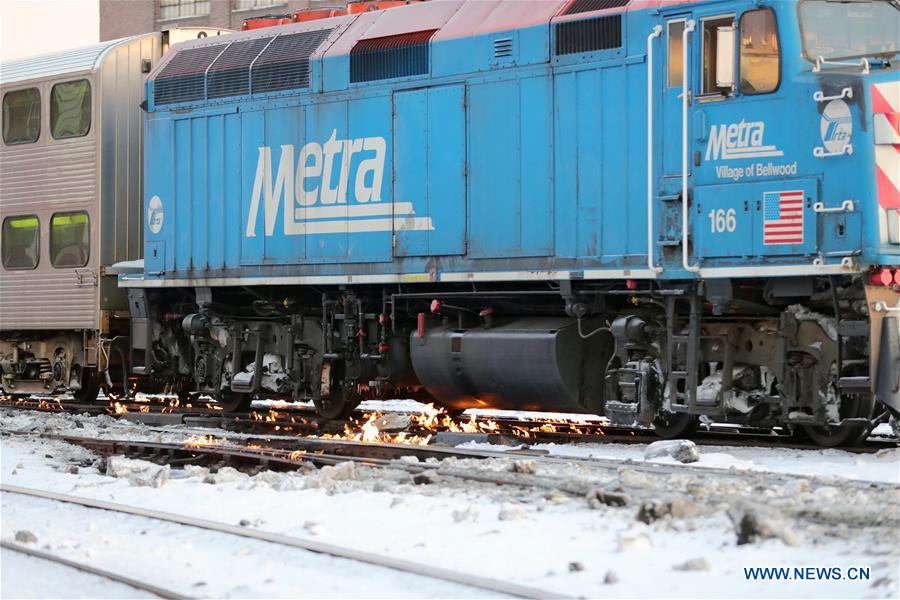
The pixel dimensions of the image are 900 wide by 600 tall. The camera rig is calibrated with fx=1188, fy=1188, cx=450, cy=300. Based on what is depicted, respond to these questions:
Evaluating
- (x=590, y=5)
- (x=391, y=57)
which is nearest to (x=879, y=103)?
(x=590, y=5)

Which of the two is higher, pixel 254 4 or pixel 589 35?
pixel 254 4

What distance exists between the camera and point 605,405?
1103 cm

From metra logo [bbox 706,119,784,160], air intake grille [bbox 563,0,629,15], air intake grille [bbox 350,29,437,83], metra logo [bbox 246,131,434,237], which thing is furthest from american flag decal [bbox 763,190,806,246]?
air intake grille [bbox 350,29,437,83]

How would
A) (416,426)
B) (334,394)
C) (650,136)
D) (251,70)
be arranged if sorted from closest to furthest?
(650,136) → (416,426) → (334,394) → (251,70)

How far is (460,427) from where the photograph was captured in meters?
13.1

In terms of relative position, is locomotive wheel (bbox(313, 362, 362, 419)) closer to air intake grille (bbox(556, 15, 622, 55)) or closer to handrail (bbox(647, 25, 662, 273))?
handrail (bbox(647, 25, 662, 273))

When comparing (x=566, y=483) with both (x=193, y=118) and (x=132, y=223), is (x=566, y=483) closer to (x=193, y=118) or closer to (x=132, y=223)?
(x=193, y=118)

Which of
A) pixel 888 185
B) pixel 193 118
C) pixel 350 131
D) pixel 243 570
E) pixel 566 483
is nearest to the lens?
pixel 243 570

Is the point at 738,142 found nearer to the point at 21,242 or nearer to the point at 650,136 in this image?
the point at 650,136

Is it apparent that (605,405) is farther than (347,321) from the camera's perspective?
No

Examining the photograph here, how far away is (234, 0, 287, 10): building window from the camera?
38625 mm

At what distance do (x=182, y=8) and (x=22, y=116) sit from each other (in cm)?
2644

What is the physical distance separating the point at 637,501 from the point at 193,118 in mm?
9000

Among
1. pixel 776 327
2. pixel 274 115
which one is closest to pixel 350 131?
pixel 274 115
